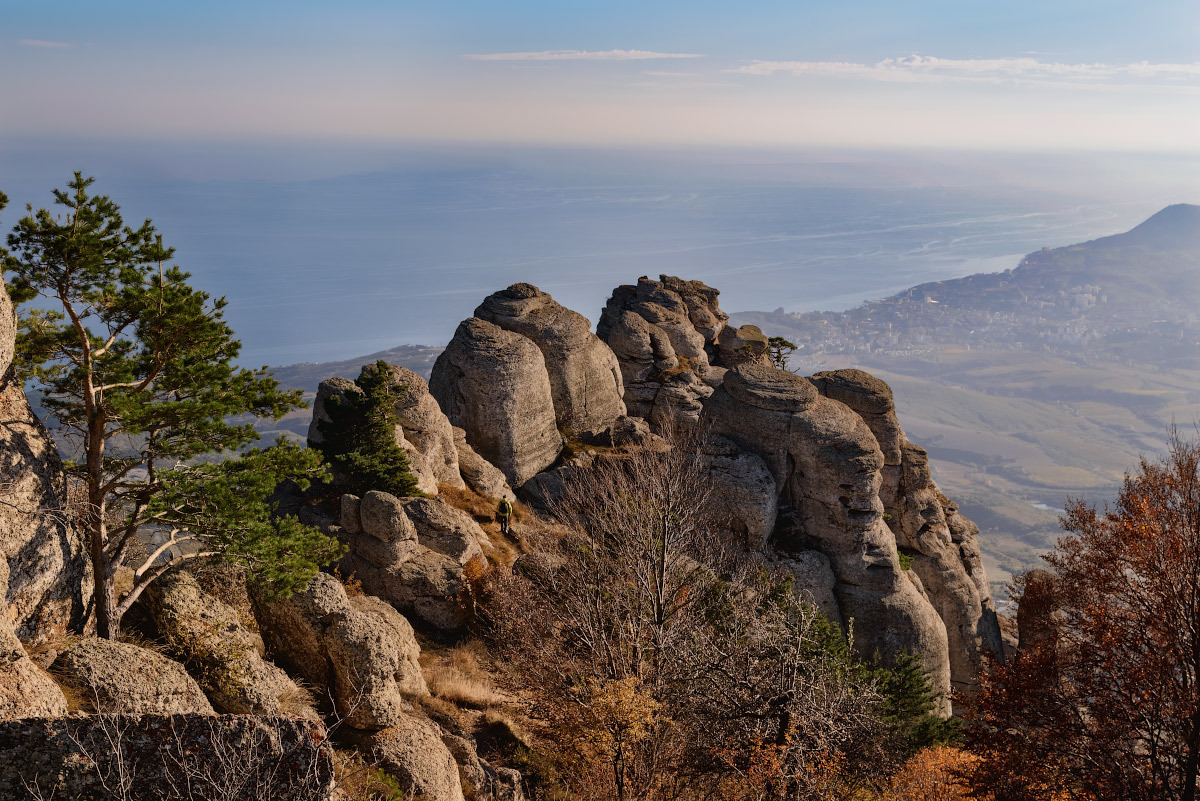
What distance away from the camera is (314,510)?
30.6 metres

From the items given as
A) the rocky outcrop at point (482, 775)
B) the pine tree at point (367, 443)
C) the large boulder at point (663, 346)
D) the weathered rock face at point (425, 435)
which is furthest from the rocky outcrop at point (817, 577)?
the rocky outcrop at point (482, 775)

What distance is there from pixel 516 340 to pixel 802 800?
27.5m

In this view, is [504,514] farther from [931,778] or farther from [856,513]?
[931,778]

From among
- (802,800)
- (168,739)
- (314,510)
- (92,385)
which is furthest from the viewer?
(314,510)

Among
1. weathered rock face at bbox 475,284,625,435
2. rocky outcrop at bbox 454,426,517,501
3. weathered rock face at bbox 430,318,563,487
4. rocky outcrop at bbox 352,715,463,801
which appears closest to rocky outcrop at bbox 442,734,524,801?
rocky outcrop at bbox 352,715,463,801

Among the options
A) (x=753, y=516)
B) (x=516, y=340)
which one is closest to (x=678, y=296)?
(x=516, y=340)

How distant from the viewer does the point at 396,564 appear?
1126 inches

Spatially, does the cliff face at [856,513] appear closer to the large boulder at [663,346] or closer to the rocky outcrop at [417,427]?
the large boulder at [663,346]

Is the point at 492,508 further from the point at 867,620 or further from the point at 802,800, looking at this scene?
the point at 802,800

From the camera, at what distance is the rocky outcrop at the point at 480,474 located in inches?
1521

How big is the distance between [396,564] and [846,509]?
65.9 ft

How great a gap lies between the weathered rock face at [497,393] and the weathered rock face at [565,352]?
2.35 metres

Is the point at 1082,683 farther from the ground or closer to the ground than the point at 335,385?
closer to the ground

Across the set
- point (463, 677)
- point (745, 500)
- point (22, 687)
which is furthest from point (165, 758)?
point (745, 500)
